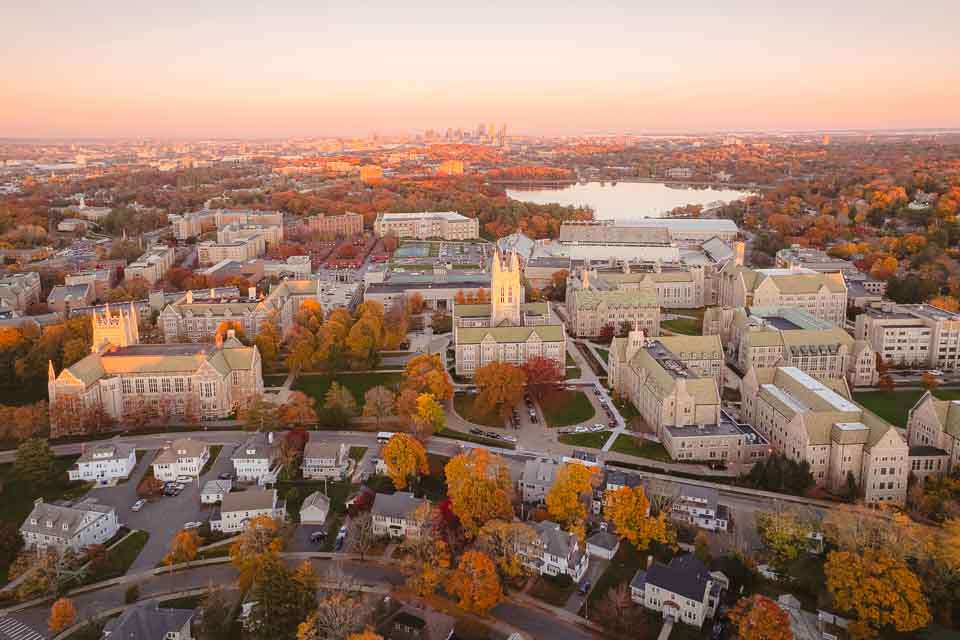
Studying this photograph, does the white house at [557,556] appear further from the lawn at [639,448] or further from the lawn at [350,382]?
the lawn at [350,382]

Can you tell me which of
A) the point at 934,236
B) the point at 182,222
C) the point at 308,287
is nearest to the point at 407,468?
the point at 308,287

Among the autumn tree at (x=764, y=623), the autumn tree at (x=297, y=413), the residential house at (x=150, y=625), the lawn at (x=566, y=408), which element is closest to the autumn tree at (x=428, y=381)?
the autumn tree at (x=297, y=413)

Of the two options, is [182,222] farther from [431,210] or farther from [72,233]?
[431,210]

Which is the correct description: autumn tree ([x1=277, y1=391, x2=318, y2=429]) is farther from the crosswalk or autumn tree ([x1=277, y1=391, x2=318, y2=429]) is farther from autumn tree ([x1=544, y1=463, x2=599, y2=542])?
the crosswalk

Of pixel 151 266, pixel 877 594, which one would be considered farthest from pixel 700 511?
pixel 151 266

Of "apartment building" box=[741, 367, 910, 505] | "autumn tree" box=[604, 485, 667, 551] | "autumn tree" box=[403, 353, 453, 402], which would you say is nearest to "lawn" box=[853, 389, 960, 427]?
"apartment building" box=[741, 367, 910, 505]

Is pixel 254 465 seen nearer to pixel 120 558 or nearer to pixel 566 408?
pixel 120 558
